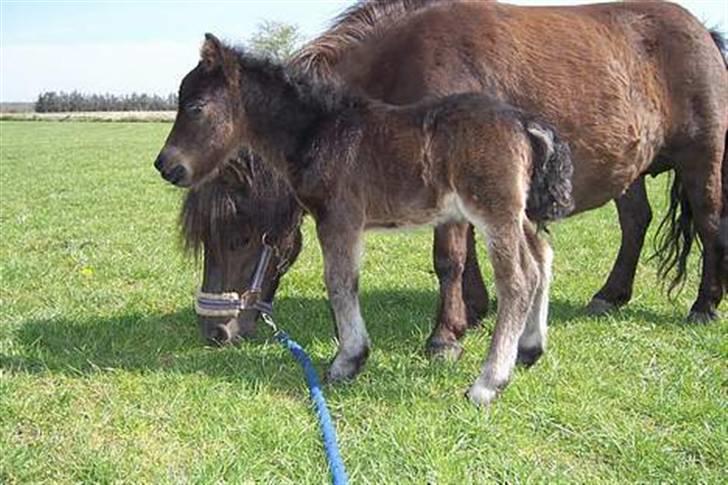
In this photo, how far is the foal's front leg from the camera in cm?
407

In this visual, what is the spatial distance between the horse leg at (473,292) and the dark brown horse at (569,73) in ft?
0.08

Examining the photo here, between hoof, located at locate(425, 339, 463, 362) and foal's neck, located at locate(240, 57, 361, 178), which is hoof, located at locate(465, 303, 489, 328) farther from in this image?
foal's neck, located at locate(240, 57, 361, 178)

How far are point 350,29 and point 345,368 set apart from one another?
227cm

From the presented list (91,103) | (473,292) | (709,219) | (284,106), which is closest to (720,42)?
(709,219)

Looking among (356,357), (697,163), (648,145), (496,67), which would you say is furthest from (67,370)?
(697,163)

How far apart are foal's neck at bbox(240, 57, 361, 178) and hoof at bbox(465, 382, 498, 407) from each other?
1511mm

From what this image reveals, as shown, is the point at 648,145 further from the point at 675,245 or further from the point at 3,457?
the point at 3,457

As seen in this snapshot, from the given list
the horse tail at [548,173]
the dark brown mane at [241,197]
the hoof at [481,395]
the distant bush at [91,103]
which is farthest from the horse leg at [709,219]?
the distant bush at [91,103]

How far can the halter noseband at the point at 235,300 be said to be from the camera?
480 cm

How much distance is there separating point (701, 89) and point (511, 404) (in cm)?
308

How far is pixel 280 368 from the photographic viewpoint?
4457 millimetres

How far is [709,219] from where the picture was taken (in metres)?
5.86

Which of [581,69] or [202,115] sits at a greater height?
[581,69]

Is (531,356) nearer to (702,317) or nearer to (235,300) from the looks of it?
(235,300)
